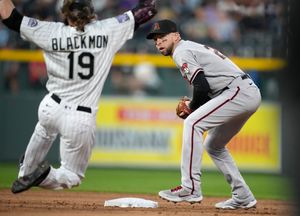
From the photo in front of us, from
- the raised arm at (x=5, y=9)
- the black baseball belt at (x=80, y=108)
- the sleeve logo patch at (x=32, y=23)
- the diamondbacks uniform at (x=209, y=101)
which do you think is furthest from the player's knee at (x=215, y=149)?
the raised arm at (x=5, y=9)

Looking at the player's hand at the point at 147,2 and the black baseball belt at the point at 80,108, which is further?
the player's hand at the point at 147,2

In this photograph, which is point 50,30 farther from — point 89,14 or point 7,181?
point 7,181

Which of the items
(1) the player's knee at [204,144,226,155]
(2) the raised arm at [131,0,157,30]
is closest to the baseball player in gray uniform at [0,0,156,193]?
(2) the raised arm at [131,0,157,30]

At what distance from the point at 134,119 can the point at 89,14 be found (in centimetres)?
607

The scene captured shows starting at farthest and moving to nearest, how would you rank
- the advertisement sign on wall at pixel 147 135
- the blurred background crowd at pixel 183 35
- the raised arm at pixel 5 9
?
the blurred background crowd at pixel 183 35 → the advertisement sign on wall at pixel 147 135 → the raised arm at pixel 5 9

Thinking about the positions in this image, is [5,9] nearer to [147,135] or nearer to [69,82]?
[69,82]

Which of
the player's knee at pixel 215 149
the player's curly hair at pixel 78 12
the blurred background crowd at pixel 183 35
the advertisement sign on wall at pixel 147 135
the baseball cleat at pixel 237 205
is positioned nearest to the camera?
the player's curly hair at pixel 78 12

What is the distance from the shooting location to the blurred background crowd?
1076 centimetres

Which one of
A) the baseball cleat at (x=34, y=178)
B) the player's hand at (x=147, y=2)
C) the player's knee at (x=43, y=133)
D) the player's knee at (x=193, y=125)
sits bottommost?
the baseball cleat at (x=34, y=178)

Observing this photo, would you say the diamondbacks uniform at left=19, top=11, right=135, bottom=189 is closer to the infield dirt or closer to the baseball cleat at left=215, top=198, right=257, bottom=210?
the infield dirt

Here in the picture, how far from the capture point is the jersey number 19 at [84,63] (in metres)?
4.77

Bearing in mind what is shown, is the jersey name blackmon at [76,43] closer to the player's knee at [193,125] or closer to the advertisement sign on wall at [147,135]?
the player's knee at [193,125]

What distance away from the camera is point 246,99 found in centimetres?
504

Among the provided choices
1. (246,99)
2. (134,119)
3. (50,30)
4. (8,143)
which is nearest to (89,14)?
(50,30)
